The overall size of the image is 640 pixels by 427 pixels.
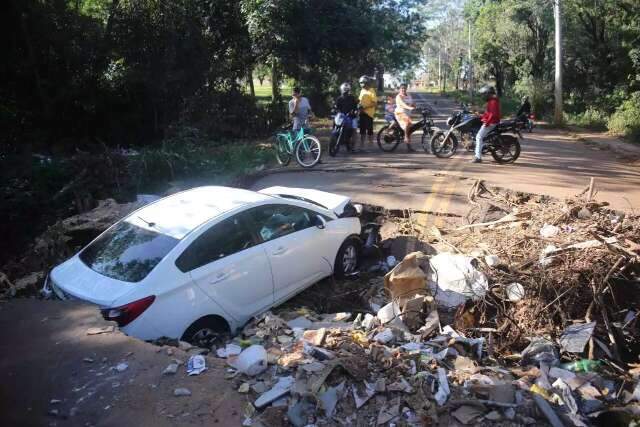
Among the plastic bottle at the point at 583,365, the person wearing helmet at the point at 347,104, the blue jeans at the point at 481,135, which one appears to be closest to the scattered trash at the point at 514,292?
the plastic bottle at the point at 583,365

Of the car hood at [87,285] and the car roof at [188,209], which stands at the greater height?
the car roof at [188,209]

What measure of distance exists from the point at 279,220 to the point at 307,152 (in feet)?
22.3

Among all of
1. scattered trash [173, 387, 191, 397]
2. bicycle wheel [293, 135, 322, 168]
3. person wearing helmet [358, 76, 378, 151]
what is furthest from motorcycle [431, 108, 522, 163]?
scattered trash [173, 387, 191, 397]

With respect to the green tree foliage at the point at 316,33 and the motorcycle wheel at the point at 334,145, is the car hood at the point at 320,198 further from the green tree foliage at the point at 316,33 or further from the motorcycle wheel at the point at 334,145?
the green tree foliage at the point at 316,33

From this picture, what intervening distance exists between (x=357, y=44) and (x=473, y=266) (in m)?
15.8

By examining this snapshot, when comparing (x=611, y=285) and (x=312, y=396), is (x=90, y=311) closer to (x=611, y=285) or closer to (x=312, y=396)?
(x=312, y=396)

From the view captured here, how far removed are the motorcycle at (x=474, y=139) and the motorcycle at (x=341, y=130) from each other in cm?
213

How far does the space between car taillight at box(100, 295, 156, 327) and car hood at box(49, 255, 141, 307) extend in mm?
81

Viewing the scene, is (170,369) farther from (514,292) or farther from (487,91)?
(487,91)

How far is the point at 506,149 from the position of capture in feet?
43.1

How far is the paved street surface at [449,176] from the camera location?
32.0 feet

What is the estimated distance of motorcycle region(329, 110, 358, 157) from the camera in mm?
14109

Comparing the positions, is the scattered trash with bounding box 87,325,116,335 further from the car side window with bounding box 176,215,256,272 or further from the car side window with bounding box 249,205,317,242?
the car side window with bounding box 249,205,317,242

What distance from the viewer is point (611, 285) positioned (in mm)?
5941
